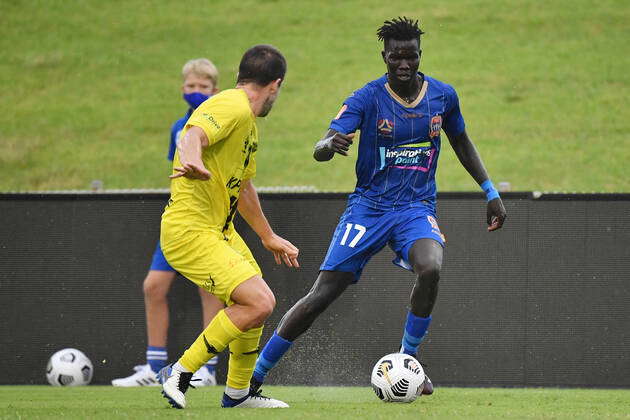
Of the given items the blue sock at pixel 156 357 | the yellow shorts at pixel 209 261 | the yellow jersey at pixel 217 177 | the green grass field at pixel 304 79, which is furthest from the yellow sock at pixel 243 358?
the green grass field at pixel 304 79

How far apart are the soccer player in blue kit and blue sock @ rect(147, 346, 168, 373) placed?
235cm

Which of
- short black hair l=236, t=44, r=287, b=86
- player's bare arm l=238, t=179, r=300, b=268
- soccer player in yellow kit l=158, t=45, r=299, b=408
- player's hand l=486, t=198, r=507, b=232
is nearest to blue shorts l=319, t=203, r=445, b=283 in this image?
player's hand l=486, t=198, r=507, b=232

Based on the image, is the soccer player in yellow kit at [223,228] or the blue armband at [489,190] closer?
the soccer player in yellow kit at [223,228]

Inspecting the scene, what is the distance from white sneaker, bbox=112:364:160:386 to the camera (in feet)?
29.3

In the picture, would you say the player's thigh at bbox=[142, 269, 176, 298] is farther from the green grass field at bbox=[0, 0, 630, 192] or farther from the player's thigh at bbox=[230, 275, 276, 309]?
the green grass field at bbox=[0, 0, 630, 192]

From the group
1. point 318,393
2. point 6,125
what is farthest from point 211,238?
point 6,125

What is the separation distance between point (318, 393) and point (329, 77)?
15992mm

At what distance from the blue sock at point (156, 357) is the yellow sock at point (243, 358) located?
9.57 feet

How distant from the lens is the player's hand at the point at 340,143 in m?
6.22

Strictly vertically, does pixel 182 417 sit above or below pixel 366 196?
below

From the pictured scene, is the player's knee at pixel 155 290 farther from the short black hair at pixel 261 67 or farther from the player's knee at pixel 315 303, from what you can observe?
the short black hair at pixel 261 67

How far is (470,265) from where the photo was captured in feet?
30.0

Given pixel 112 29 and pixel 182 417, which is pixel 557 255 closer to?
pixel 182 417

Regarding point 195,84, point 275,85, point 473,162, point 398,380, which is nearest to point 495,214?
point 473,162
